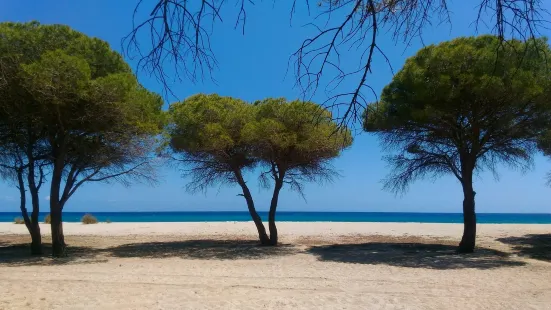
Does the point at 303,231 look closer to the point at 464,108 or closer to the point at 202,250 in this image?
the point at 202,250

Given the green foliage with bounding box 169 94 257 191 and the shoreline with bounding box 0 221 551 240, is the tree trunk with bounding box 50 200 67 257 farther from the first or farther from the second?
the shoreline with bounding box 0 221 551 240

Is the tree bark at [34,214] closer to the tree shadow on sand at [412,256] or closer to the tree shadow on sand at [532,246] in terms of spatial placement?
the tree shadow on sand at [412,256]

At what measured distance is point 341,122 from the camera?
2545 millimetres

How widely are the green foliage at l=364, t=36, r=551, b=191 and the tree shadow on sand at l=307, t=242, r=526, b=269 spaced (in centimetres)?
247

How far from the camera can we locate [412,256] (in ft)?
45.9

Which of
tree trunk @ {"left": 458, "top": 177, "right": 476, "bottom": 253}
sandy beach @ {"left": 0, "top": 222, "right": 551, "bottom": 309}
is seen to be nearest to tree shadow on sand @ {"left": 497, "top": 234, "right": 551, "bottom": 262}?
sandy beach @ {"left": 0, "top": 222, "right": 551, "bottom": 309}

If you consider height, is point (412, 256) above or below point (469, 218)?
below

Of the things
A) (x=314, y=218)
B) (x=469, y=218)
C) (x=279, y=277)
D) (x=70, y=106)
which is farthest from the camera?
(x=314, y=218)

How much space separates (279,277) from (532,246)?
11.9 meters

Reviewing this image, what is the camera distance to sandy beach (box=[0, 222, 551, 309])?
697cm

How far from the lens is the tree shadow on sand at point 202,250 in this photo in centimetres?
1435

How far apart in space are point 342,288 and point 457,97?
763cm

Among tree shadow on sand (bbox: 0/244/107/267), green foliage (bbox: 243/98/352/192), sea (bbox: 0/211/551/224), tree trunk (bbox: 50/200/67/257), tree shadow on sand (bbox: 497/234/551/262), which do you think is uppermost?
green foliage (bbox: 243/98/352/192)

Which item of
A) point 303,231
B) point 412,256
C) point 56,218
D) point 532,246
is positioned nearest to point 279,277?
point 412,256
